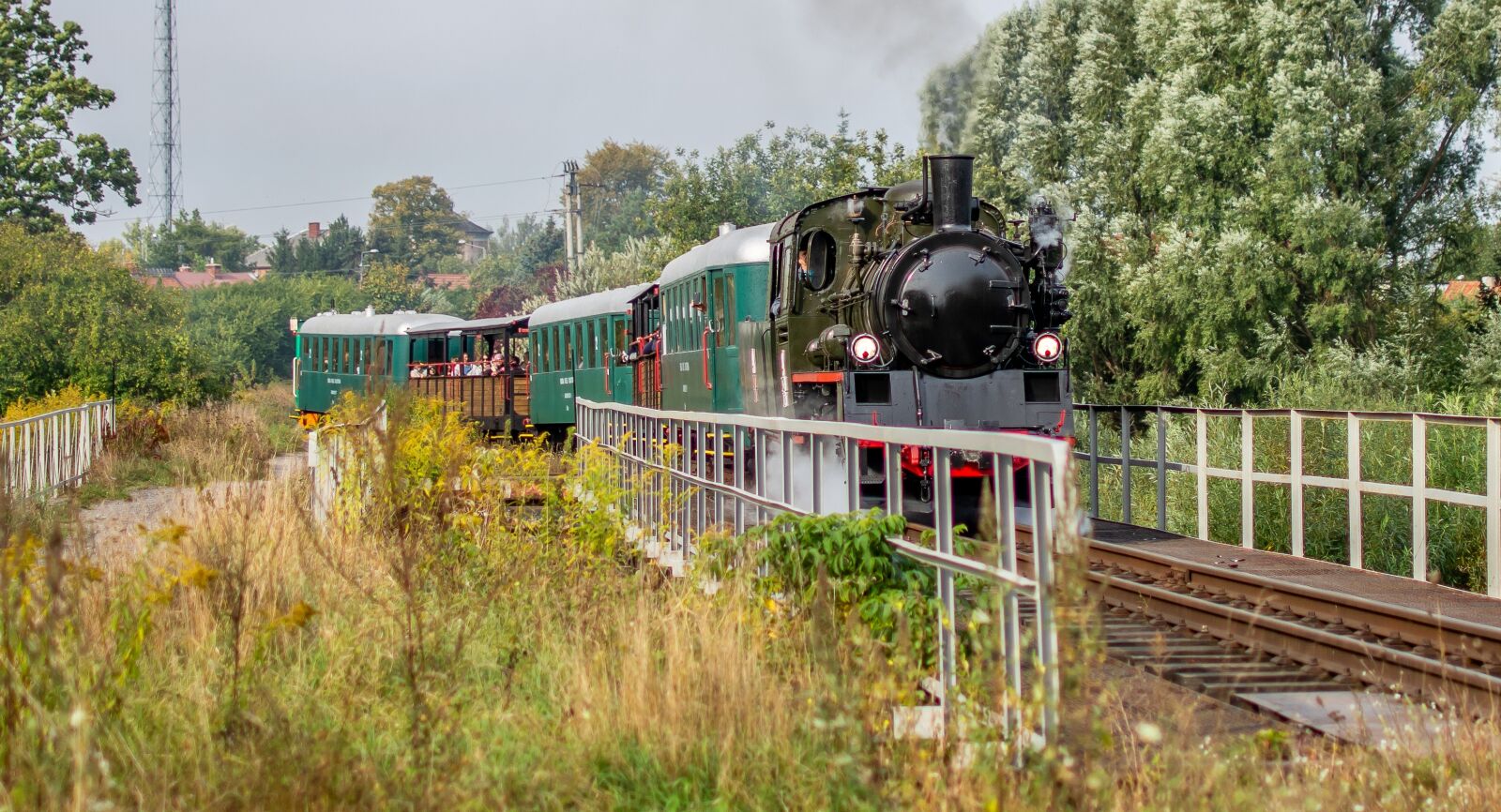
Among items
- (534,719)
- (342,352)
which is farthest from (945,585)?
(342,352)

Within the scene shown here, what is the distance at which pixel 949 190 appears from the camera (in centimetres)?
1382

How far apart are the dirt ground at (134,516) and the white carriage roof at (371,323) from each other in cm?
888

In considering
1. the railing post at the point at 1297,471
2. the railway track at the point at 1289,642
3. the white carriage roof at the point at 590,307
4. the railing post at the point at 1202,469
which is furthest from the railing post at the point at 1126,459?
the white carriage roof at the point at 590,307

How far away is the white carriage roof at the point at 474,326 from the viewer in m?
33.9

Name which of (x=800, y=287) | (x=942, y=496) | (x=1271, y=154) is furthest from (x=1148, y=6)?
(x=942, y=496)

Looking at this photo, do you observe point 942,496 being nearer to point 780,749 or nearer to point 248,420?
point 780,749

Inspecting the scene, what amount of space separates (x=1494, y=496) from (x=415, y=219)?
403 ft

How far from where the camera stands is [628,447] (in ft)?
43.7

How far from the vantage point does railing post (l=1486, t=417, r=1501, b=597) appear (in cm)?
945

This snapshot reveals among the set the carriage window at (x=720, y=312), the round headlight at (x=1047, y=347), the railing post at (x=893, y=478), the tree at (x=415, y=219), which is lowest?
the railing post at (x=893, y=478)

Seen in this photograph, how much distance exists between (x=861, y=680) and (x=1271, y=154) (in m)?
22.3

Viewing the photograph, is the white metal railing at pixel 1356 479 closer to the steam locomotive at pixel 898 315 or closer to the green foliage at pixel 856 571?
the steam locomotive at pixel 898 315

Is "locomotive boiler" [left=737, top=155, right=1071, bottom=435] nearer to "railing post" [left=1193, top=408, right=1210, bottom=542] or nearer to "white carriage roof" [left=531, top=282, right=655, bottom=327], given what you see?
"railing post" [left=1193, top=408, right=1210, bottom=542]

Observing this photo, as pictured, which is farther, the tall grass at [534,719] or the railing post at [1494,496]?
the railing post at [1494,496]
